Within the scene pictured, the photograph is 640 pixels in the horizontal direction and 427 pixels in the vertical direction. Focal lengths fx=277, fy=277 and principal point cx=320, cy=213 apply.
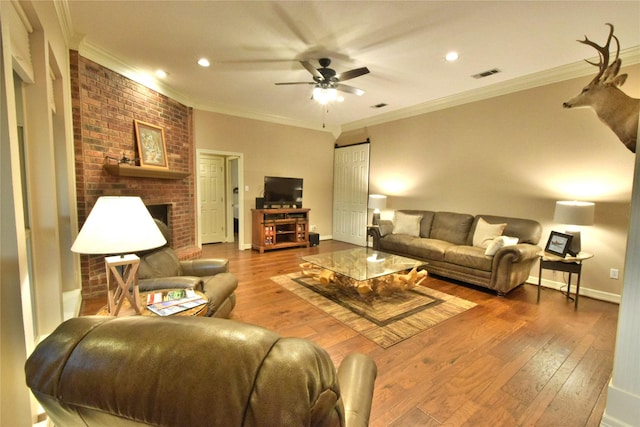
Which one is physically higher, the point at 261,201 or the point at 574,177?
the point at 574,177

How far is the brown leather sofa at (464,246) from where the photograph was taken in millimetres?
3324

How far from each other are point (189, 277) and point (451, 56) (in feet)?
11.8

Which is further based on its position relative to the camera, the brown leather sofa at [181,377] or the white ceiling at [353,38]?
the white ceiling at [353,38]

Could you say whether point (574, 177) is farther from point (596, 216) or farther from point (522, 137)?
point (522, 137)

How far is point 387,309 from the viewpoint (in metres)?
2.92

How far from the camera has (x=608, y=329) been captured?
2.58m

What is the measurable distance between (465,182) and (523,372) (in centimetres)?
321

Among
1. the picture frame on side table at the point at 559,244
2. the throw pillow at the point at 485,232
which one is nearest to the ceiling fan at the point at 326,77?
the throw pillow at the point at 485,232

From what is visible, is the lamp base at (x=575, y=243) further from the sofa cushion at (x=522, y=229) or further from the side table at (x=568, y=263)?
the sofa cushion at (x=522, y=229)

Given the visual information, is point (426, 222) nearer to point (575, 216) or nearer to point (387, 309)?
point (575, 216)

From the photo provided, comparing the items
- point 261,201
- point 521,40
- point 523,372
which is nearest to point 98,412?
point 523,372

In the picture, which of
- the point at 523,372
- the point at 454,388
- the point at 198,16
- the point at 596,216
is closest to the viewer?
the point at 454,388

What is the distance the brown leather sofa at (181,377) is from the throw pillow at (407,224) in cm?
447

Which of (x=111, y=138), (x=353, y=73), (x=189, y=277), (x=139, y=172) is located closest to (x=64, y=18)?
(x=111, y=138)
